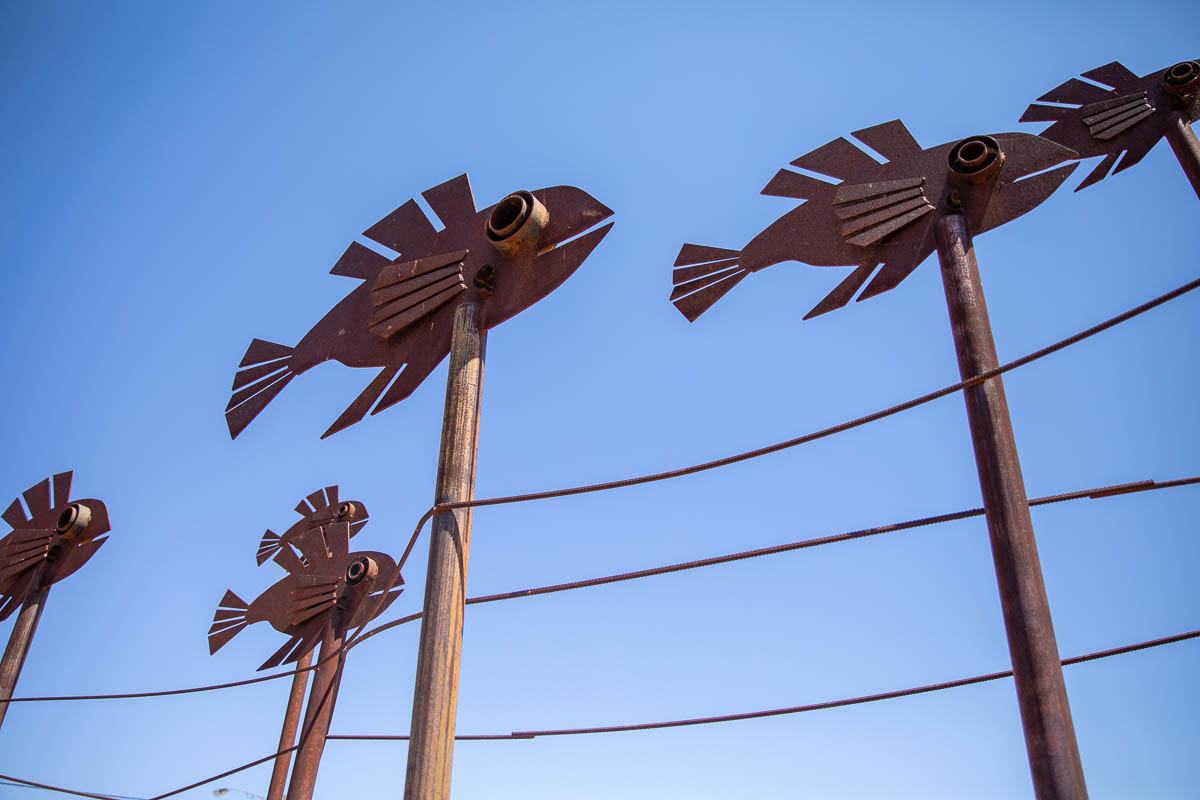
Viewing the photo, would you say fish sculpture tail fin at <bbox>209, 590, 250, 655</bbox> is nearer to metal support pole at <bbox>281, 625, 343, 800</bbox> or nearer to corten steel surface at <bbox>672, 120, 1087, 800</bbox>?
metal support pole at <bbox>281, 625, 343, 800</bbox>

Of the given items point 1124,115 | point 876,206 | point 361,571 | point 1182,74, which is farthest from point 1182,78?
point 361,571

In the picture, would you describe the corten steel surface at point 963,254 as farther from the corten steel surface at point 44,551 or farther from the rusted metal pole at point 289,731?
the corten steel surface at point 44,551

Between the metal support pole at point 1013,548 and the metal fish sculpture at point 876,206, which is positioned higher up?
the metal fish sculpture at point 876,206

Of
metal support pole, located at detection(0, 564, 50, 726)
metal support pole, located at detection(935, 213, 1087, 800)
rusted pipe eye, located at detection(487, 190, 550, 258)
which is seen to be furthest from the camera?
metal support pole, located at detection(0, 564, 50, 726)

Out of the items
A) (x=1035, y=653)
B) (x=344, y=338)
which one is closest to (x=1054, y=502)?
(x=1035, y=653)

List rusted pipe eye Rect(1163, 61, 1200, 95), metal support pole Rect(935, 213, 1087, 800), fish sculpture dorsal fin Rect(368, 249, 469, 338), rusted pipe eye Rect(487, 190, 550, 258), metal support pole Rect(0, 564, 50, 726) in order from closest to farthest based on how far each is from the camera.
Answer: metal support pole Rect(935, 213, 1087, 800) < rusted pipe eye Rect(487, 190, 550, 258) < fish sculpture dorsal fin Rect(368, 249, 469, 338) < rusted pipe eye Rect(1163, 61, 1200, 95) < metal support pole Rect(0, 564, 50, 726)

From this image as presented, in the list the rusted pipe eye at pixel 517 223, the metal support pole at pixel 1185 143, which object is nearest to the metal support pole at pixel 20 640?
the rusted pipe eye at pixel 517 223

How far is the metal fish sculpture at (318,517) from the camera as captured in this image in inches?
334

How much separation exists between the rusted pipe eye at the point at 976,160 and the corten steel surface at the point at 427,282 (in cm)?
173

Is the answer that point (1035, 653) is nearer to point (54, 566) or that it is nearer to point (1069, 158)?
point (1069, 158)

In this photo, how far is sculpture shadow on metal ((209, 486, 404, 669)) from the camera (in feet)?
23.0

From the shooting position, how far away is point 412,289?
161 inches

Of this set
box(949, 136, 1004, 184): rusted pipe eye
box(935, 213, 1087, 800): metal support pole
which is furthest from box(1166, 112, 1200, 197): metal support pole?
box(935, 213, 1087, 800): metal support pole

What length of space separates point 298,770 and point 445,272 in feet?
14.0
